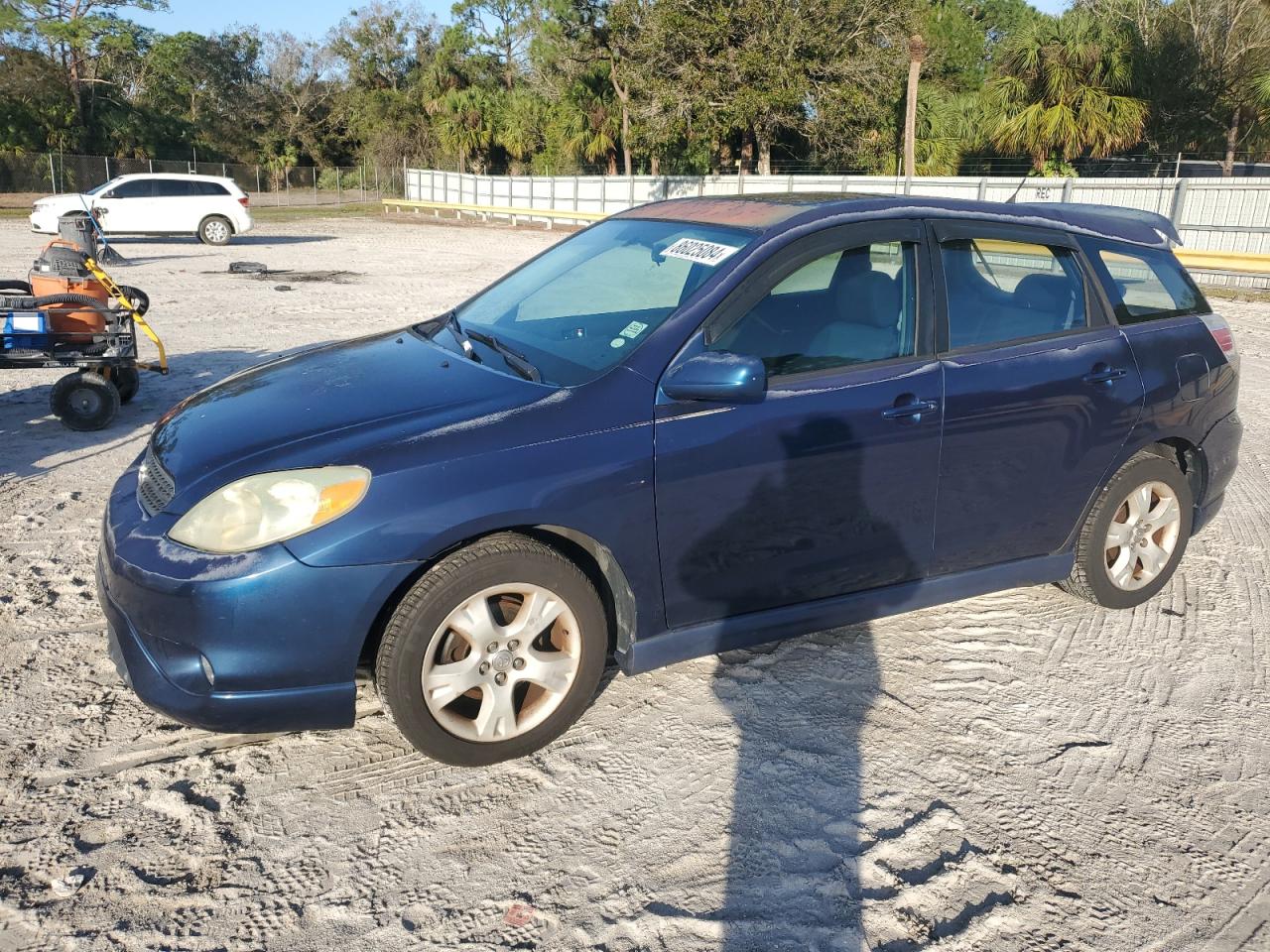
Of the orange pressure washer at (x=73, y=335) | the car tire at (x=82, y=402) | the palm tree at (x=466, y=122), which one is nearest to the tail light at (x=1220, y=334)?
the orange pressure washer at (x=73, y=335)

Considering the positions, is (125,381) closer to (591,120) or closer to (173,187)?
(173,187)

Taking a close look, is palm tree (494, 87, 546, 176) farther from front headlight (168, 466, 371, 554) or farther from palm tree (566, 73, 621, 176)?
front headlight (168, 466, 371, 554)

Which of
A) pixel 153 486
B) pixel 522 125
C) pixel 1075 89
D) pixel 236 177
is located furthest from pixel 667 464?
pixel 236 177

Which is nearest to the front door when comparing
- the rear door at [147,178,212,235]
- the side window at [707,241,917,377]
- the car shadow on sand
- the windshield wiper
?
the side window at [707,241,917,377]

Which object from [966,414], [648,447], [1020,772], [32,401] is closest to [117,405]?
[32,401]

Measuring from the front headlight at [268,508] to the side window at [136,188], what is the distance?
2485 cm

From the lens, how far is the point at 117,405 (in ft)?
23.5

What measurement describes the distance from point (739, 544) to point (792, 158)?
35.5 meters

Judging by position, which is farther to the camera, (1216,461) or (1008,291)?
(1216,461)

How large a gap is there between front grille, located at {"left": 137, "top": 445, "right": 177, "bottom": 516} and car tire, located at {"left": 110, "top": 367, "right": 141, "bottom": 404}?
462cm

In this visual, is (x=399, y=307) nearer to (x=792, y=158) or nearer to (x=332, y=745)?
(x=332, y=745)

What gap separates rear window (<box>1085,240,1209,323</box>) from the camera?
431cm

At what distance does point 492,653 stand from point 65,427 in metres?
5.41

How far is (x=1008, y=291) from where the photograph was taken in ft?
13.5
